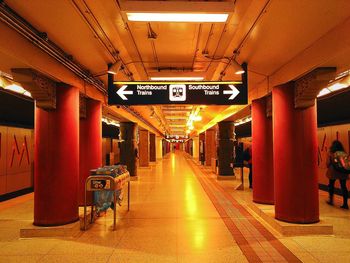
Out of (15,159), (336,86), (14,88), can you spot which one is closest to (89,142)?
(14,88)

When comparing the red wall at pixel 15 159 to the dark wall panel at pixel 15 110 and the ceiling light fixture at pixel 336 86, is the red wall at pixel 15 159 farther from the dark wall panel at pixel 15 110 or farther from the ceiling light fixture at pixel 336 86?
the ceiling light fixture at pixel 336 86

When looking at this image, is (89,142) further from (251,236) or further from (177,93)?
(251,236)

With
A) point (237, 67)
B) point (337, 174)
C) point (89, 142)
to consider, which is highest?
point (237, 67)

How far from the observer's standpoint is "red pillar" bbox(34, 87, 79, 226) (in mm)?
5098

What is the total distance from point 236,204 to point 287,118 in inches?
122

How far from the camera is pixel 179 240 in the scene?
15.7 feet

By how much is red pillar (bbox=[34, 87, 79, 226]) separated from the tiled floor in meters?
0.46

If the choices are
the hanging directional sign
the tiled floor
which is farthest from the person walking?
the hanging directional sign

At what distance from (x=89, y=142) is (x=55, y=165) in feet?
6.40

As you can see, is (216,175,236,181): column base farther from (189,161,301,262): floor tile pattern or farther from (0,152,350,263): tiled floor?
(0,152,350,263): tiled floor

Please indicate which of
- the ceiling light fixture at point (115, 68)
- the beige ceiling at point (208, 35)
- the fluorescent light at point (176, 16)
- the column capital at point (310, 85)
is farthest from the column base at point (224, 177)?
the fluorescent light at point (176, 16)

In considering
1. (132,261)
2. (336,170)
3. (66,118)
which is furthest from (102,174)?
(336,170)

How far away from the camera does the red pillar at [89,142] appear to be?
700 centimetres

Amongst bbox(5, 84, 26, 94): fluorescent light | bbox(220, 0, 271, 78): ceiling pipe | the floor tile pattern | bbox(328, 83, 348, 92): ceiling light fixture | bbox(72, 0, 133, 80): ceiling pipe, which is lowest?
the floor tile pattern
